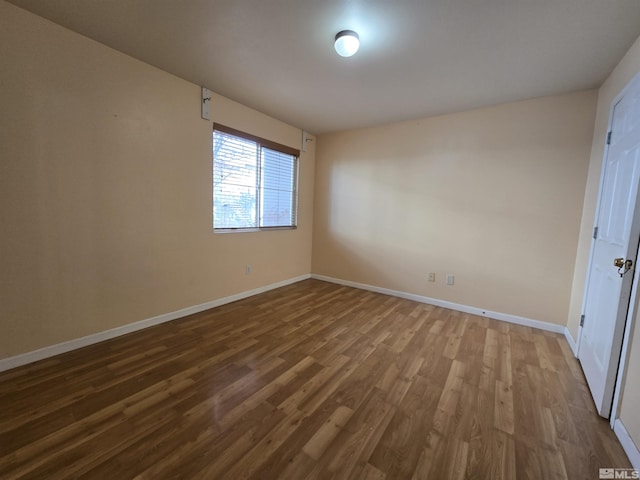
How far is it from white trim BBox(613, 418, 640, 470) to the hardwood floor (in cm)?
4

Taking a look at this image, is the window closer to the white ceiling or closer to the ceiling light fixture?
the white ceiling

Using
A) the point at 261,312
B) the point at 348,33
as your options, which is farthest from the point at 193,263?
the point at 348,33

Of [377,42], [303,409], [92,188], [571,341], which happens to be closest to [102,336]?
[92,188]

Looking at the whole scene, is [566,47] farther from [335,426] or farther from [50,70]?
[50,70]

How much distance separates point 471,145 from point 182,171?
336 cm

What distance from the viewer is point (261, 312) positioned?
312 centimetres

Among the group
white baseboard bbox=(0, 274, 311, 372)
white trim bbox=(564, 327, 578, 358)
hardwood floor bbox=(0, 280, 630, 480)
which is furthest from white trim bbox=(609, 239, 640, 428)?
white baseboard bbox=(0, 274, 311, 372)

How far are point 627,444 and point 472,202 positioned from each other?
243 cm

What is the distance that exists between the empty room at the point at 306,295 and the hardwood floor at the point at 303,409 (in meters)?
0.01

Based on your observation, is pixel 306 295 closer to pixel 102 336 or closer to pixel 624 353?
pixel 102 336

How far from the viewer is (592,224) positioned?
7.64 feet

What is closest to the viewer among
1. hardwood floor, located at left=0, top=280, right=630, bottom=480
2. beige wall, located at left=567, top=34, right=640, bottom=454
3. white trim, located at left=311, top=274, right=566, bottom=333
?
hardwood floor, located at left=0, top=280, right=630, bottom=480

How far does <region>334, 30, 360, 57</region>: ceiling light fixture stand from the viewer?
1.86 m

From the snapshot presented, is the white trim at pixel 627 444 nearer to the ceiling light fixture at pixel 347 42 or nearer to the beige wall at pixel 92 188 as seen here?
the ceiling light fixture at pixel 347 42
